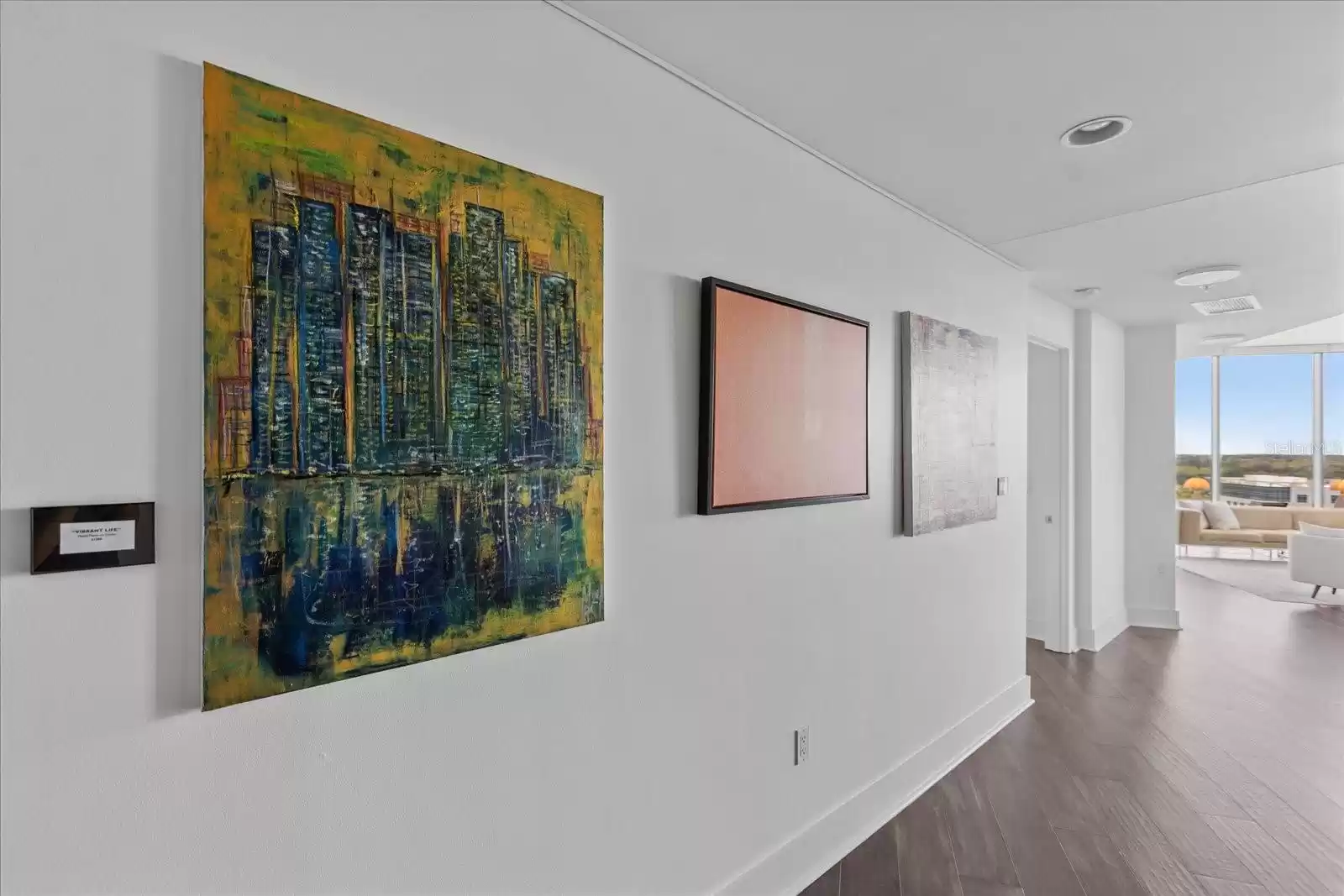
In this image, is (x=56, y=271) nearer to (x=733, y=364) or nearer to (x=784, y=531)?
(x=733, y=364)

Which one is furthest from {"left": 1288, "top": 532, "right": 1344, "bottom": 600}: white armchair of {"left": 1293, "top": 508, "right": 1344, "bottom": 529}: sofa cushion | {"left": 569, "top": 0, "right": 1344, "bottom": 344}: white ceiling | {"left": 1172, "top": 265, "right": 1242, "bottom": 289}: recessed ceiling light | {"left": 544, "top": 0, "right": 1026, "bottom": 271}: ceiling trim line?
{"left": 544, "top": 0, "right": 1026, "bottom": 271}: ceiling trim line

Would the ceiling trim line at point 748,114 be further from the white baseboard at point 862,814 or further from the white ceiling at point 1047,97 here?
the white baseboard at point 862,814

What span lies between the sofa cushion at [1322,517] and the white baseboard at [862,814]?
8026 mm

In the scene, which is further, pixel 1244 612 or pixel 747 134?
pixel 1244 612

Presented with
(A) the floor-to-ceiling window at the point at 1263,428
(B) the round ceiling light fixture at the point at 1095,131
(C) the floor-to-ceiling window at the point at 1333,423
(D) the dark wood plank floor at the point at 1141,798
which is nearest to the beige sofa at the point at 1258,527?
(A) the floor-to-ceiling window at the point at 1263,428

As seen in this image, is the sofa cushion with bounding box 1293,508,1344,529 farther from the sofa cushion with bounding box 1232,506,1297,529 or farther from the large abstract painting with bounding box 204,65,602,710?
the large abstract painting with bounding box 204,65,602,710

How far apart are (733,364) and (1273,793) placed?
298 centimetres

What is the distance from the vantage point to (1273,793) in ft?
9.92

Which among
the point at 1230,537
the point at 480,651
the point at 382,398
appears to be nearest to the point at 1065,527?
the point at 480,651

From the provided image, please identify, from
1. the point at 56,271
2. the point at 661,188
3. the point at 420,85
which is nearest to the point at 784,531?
the point at 661,188

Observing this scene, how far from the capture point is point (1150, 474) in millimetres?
5949

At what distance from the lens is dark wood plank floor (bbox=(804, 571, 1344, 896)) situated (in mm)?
2443

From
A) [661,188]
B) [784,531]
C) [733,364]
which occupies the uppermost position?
[661,188]

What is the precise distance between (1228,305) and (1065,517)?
179 cm
